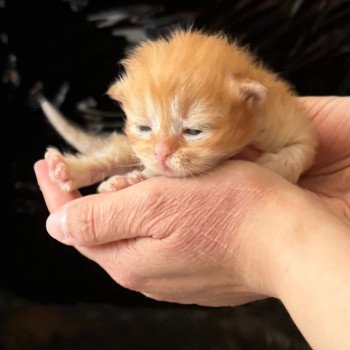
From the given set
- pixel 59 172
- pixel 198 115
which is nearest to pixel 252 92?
pixel 198 115

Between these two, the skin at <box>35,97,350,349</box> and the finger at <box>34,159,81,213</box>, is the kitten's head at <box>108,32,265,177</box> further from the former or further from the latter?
A: the finger at <box>34,159,81,213</box>

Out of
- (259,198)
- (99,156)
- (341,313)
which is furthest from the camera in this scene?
(99,156)

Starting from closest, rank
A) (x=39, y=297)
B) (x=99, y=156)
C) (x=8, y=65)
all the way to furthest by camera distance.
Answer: (x=99, y=156), (x=8, y=65), (x=39, y=297)

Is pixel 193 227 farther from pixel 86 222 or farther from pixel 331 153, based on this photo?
pixel 331 153

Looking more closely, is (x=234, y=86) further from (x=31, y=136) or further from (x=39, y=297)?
(x=39, y=297)

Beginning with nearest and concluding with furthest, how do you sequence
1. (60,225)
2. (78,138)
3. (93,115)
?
(60,225), (78,138), (93,115)

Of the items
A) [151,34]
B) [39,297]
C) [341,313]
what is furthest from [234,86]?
[39,297]

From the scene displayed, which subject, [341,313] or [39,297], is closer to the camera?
[341,313]
